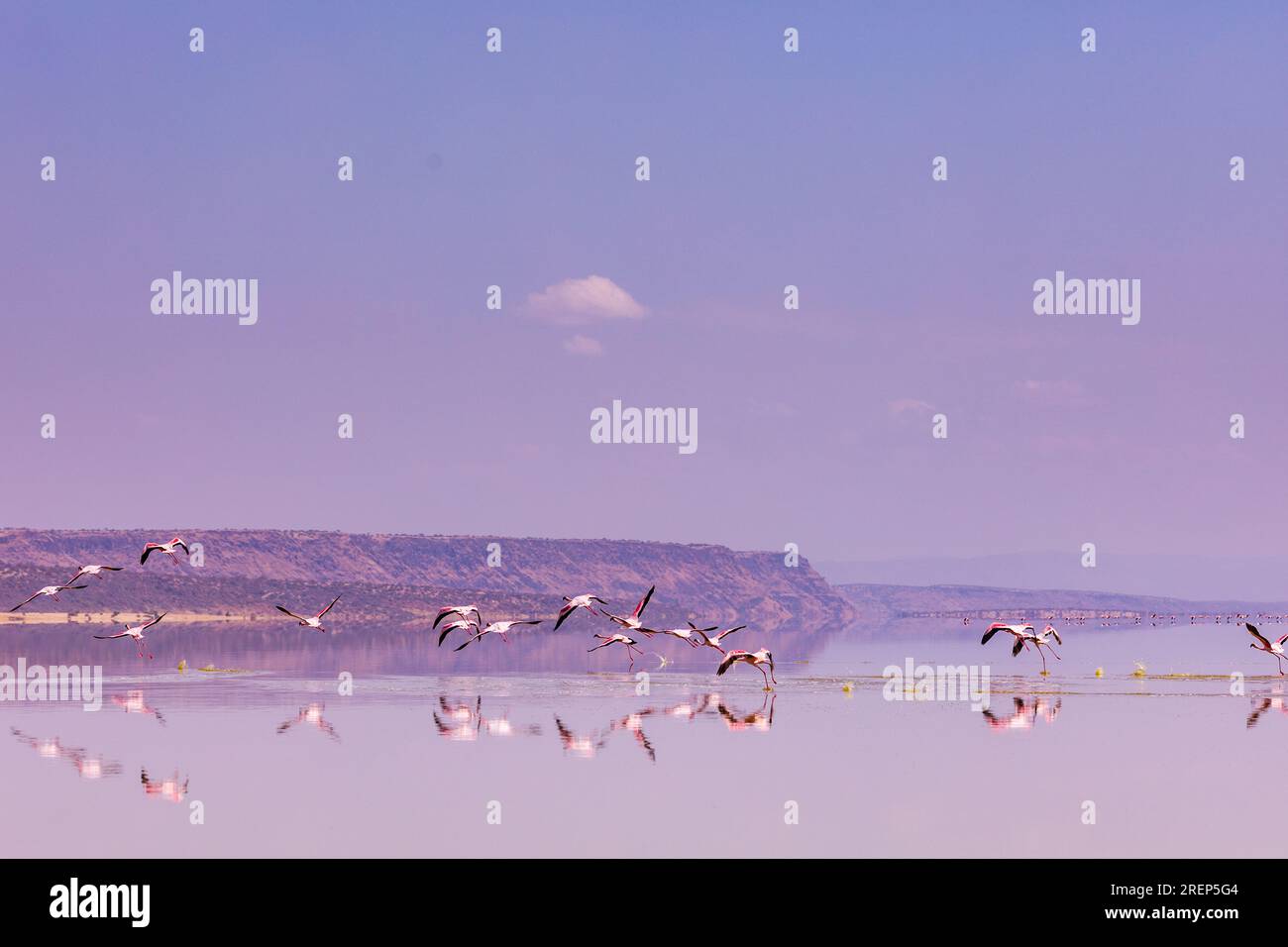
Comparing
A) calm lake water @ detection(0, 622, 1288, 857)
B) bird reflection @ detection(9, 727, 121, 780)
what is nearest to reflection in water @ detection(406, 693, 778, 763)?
calm lake water @ detection(0, 622, 1288, 857)

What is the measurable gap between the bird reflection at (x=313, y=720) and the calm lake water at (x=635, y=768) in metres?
0.12

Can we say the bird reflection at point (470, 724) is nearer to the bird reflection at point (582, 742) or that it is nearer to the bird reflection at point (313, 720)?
the bird reflection at point (582, 742)

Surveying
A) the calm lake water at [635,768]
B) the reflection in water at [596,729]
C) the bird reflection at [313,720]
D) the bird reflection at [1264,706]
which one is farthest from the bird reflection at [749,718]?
the bird reflection at [1264,706]

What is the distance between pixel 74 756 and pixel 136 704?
518 inches

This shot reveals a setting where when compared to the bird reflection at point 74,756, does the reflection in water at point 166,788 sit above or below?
below

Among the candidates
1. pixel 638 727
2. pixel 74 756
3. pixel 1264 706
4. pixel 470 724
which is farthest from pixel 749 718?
pixel 74 756

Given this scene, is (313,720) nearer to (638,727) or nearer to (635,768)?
(638,727)

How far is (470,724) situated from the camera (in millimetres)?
43750

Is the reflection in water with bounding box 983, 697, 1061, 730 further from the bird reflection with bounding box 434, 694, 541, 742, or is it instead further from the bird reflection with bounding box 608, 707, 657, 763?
the bird reflection with bounding box 434, 694, 541, 742

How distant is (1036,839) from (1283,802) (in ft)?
21.1

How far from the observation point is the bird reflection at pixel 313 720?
41281mm

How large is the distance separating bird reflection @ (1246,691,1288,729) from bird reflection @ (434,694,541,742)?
1859 centimetres
